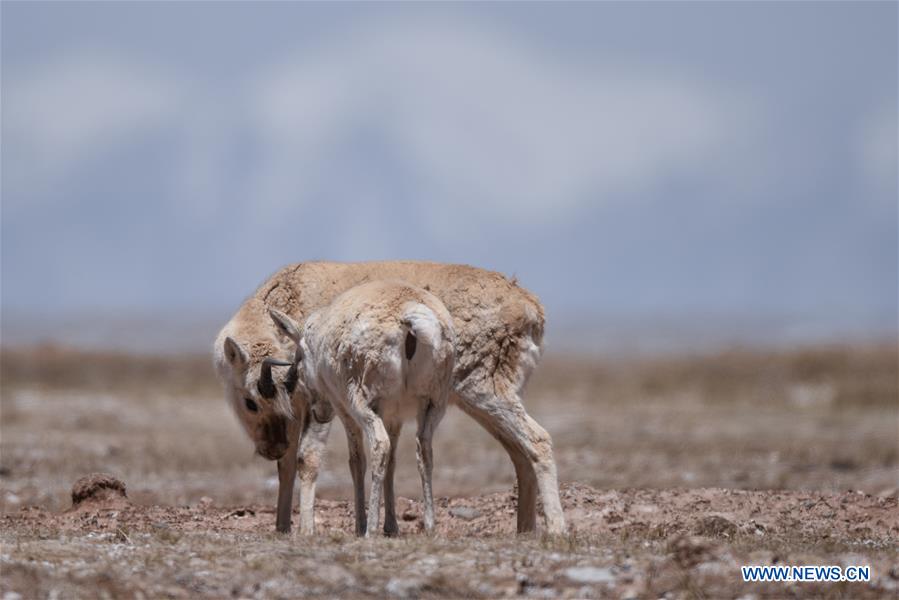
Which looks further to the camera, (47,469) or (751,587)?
(47,469)

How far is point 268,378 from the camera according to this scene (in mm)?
13859

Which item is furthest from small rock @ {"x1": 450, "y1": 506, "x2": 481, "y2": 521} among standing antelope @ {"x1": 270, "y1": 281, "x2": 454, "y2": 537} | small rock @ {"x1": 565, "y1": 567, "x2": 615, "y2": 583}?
small rock @ {"x1": 565, "y1": 567, "x2": 615, "y2": 583}

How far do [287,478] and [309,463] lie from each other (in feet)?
3.71

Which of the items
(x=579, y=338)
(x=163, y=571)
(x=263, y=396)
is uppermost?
(x=579, y=338)

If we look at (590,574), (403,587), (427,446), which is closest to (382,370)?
(427,446)

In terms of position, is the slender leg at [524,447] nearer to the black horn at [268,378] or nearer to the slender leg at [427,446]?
the slender leg at [427,446]

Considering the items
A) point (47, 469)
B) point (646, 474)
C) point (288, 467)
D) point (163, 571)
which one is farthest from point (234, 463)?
point (163, 571)

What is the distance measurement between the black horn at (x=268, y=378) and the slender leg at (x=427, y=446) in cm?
169

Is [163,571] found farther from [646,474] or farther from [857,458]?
[857,458]

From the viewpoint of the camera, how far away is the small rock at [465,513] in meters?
15.6

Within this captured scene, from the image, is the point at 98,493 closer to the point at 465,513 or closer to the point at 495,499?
the point at 465,513

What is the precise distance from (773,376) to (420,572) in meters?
36.8

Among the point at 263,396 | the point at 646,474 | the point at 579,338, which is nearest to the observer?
the point at 263,396

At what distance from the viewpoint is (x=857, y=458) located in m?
25.5
